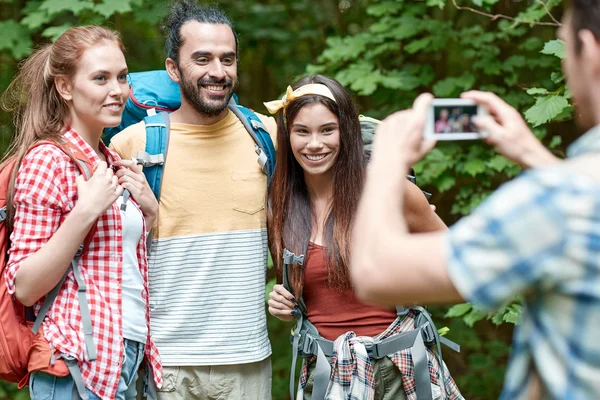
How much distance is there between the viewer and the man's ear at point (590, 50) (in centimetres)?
126

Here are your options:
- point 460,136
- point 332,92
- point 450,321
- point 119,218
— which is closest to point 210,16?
point 332,92

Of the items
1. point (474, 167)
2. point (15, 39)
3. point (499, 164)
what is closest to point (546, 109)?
point (499, 164)

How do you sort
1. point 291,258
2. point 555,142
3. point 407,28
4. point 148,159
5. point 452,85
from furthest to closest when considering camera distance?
1. point 407,28
2. point 452,85
3. point 555,142
4. point 148,159
5. point 291,258

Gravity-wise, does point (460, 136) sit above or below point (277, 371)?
above

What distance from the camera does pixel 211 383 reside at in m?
2.99

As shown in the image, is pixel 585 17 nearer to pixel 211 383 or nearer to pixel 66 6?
pixel 211 383

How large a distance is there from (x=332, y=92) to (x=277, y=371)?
319 cm

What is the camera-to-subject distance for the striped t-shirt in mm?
2961

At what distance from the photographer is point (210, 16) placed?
3199 mm

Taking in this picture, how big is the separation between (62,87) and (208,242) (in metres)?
0.88

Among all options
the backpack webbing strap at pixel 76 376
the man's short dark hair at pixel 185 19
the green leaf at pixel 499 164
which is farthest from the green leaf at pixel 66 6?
the backpack webbing strap at pixel 76 376

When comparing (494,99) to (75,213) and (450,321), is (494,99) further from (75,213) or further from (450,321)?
(450,321)

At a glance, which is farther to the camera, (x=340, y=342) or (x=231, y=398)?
(x=231, y=398)

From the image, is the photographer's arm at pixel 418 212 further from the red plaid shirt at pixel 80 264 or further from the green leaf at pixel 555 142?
the green leaf at pixel 555 142
